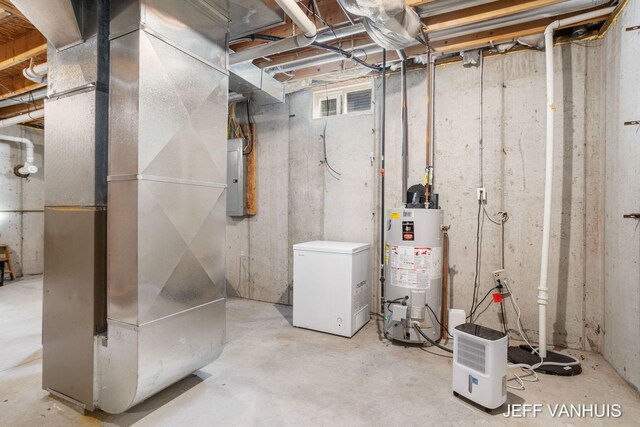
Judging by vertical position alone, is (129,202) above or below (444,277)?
above

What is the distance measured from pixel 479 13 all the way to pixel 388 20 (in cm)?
99

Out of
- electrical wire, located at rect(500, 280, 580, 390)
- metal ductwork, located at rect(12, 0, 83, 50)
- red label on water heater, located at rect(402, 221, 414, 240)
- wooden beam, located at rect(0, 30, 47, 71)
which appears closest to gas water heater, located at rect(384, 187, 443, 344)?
red label on water heater, located at rect(402, 221, 414, 240)

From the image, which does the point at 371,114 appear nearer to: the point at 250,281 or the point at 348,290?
the point at 348,290

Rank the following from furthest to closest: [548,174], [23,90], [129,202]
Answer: [23,90]
[548,174]
[129,202]

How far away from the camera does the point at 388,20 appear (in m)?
2.15

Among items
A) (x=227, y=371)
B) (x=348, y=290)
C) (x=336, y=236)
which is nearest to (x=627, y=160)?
(x=348, y=290)

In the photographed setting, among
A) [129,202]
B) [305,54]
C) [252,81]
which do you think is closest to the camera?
[129,202]

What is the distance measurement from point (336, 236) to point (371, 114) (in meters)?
1.47

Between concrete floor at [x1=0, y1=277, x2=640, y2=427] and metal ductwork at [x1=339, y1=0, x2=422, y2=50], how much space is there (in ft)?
8.27

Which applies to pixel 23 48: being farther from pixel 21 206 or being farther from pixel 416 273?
pixel 416 273

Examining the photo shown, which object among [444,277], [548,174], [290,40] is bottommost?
[444,277]

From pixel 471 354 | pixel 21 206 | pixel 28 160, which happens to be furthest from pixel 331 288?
pixel 21 206

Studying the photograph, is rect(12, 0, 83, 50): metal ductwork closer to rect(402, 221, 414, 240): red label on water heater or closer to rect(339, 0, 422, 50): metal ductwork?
rect(339, 0, 422, 50): metal ductwork

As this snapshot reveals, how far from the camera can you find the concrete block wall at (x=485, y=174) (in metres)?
2.79
